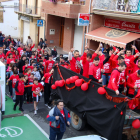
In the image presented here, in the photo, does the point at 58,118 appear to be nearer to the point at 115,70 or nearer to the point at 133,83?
the point at 115,70

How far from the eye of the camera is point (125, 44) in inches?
495

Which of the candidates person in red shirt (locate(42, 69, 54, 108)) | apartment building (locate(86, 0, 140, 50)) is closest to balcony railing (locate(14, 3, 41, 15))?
apartment building (locate(86, 0, 140, 50))

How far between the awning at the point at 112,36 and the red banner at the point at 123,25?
0.32 metres

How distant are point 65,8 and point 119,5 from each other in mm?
5698

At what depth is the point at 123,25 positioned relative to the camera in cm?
1429

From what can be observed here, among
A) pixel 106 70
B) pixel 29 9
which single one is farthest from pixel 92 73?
pixel 29 9

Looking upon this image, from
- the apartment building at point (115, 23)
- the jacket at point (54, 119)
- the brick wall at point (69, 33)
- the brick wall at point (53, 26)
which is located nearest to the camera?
the jacket at point (54, 119)

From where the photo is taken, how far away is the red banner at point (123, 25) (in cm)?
1340

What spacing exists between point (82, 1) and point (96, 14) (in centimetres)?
256

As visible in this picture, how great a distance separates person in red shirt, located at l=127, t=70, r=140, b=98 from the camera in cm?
648

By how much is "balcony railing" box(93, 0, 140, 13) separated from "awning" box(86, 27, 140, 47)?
152cm

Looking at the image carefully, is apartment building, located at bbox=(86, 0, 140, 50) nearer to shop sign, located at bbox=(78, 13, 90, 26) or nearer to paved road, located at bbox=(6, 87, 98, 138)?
shop sign, located at bbox=(78, 13, 90, 26)

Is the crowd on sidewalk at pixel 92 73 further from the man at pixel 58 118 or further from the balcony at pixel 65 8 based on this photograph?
the balcony at pixel 65 8

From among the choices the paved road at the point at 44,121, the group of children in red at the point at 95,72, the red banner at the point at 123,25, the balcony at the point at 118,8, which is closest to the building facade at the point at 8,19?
the balcony at the point at 118,8
